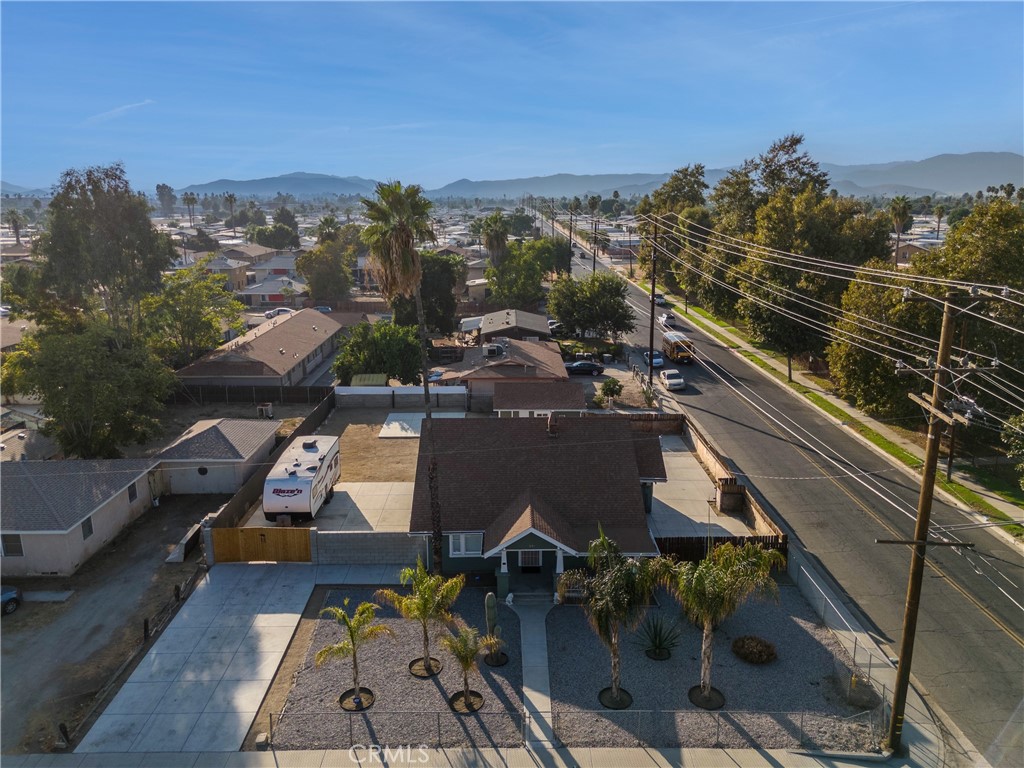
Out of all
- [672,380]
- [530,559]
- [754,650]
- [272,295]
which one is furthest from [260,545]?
[272,295]

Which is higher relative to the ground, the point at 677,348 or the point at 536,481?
the point at 536,481

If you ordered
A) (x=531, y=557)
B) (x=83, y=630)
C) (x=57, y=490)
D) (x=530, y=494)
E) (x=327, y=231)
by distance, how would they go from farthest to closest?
(x=327, y=231) < (x=57, y=490) < (x=530, y=494) < (x=531, y=557) < (x=83, y=630)

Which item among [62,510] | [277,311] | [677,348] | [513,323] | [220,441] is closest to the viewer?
[62,510]

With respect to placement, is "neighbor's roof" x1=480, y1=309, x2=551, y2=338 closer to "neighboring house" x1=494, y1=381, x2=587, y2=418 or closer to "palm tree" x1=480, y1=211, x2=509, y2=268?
"neighboring house" x1=494, y1=381, x2=587, y2=418

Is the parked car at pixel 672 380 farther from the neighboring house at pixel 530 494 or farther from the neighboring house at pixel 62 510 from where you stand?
the neighboring house at pixel 62 510

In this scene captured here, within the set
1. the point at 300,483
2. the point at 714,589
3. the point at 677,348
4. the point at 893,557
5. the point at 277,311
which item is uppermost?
the point at 714,589

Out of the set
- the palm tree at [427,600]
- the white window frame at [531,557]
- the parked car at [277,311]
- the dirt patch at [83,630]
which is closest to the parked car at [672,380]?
the white window frame at [531,557]

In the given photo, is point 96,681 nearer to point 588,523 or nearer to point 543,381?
point 588,523

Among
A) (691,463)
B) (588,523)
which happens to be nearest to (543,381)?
(691,463)

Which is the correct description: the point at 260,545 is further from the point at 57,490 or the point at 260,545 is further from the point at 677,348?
the point at 677,348
